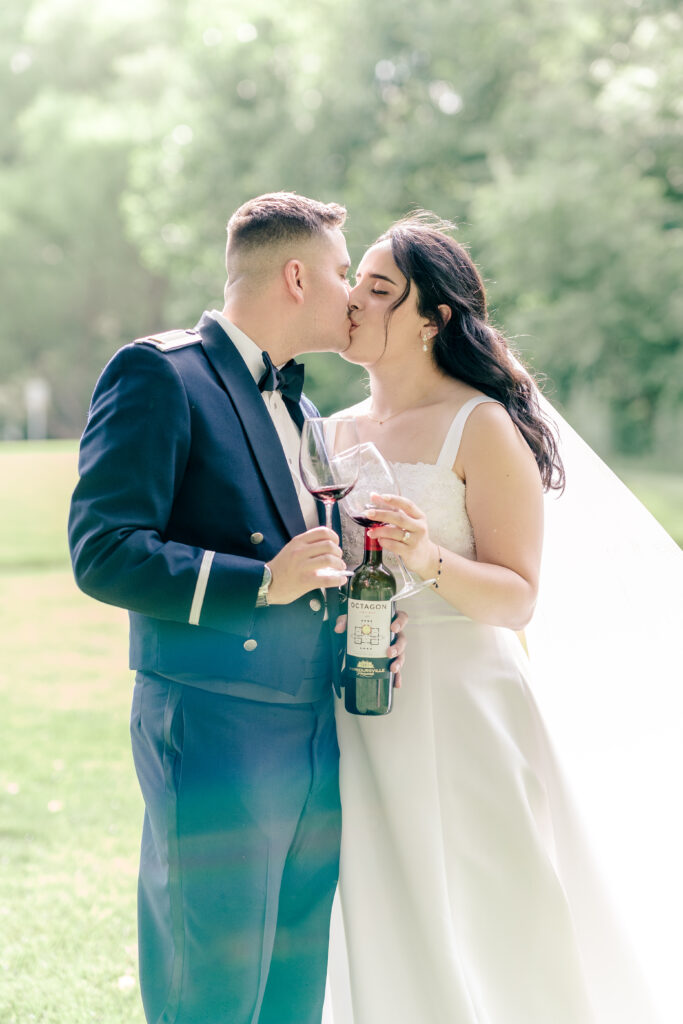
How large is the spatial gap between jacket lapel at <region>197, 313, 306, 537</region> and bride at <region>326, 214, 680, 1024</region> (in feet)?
1.18

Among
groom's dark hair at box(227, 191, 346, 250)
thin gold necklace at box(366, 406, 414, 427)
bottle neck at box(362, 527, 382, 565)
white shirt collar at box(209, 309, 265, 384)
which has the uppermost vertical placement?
groom's dark hair at box(227, 191, 346, 250)

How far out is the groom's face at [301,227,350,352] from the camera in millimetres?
3166

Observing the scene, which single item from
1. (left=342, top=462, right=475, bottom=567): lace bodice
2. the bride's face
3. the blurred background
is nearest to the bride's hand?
(left=342, top=462, right=475, bottom=567): lace bodice

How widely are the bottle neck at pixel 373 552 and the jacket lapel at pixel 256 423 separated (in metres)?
0.23

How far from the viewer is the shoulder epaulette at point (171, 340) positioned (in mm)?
2824

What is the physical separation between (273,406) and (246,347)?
0.62ft

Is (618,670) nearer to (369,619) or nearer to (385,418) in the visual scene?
(385,418)

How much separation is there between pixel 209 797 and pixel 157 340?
121 centimetres

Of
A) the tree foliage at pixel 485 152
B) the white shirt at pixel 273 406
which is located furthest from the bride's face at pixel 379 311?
the tree foliage at pixel 485 152

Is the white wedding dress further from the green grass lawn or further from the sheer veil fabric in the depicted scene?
the green grass lawn

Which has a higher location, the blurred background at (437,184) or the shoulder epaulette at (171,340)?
the blurred background at (437,184)

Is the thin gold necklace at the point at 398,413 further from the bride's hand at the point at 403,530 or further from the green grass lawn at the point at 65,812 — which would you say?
the green grass lawn at the point at 65,812

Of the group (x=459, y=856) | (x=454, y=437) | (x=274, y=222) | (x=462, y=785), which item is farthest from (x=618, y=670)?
(x=274, y=222)

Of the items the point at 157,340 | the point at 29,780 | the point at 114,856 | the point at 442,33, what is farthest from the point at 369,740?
the point at 442,33
